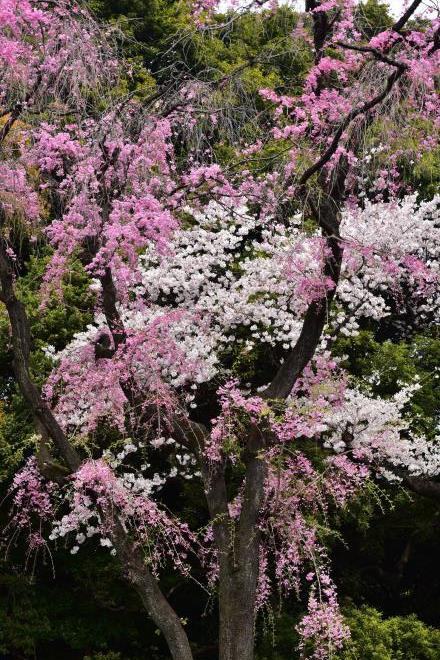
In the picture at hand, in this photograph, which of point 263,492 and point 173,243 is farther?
point 173,243

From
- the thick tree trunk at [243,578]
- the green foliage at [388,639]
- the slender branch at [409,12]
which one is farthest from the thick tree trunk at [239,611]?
the slender branch at [409,12]

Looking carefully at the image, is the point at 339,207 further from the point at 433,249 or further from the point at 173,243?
the point at 433,249

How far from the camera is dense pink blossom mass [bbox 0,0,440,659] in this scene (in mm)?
6012

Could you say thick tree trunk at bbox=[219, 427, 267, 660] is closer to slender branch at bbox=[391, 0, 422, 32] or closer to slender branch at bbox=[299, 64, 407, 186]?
slender branch at bbox=[299, 64, 407, 186]

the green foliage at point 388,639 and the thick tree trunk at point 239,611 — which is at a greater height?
the green foliage at point 388,639

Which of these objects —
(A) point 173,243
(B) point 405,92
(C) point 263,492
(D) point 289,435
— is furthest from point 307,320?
(A) point 173,243

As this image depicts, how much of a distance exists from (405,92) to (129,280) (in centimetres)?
304

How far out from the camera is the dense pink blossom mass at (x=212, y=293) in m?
6.01

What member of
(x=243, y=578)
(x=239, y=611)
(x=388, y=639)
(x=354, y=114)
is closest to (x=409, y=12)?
(x=354, y=114)

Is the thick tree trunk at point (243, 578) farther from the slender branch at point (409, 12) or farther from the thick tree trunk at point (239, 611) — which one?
the slender branch at point (409, 12)

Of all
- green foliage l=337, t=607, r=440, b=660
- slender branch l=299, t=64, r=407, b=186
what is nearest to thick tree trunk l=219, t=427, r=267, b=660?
green foliage l=337, t=607, r=440, b=660

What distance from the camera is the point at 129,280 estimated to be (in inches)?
302

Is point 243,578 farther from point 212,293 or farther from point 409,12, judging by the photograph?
point 409,12

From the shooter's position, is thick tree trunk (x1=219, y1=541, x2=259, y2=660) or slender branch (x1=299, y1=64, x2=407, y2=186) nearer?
slender branch (x1=299, y1=64, x2=407, y2=186)
